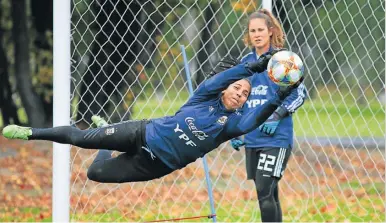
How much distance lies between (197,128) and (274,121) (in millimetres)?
634

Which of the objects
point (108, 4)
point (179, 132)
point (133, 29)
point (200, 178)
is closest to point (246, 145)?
point (179, 132)

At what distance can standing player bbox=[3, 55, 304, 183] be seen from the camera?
202 inches

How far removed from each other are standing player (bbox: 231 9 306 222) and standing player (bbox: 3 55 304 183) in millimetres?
432

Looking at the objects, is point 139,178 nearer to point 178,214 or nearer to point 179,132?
point 179,132

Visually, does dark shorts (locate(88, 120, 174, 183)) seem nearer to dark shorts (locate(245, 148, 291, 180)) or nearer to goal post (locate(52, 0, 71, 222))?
dark shorts (locate(245, 148, 291, 180))

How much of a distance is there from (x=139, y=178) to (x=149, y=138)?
0.30m

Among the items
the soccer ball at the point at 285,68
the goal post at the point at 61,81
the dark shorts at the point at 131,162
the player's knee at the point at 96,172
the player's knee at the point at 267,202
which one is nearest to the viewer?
the soccer ball at the point at 285,68

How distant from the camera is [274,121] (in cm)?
556

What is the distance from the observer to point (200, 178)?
1021cm

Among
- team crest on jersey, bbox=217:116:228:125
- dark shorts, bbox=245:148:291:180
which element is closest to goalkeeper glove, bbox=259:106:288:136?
dark shorts, bbox=245:148:291:180

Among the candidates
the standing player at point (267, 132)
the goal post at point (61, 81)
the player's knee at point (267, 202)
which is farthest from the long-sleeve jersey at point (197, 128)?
the goal post at point (61, 81)

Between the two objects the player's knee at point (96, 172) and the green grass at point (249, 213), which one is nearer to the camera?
the player's knee at point (96, 172)

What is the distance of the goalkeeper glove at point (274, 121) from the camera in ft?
18.2

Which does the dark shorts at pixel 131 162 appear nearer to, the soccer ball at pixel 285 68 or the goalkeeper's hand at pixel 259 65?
the goalkeeper's hand at pixel 259 65
